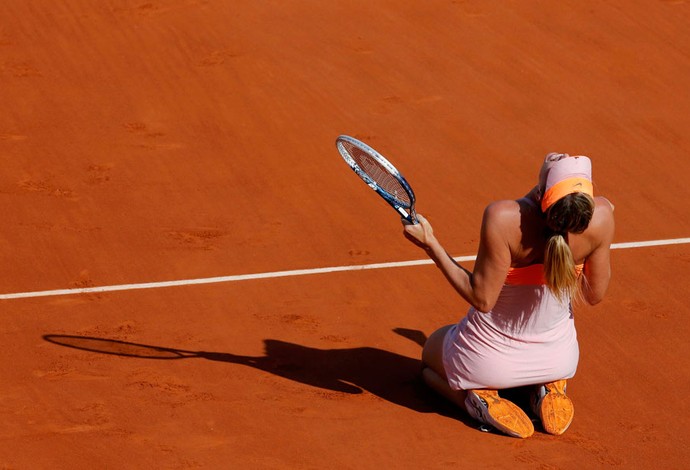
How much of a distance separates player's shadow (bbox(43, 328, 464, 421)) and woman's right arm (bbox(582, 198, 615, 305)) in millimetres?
1119

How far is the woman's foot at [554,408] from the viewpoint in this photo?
6.22 meters

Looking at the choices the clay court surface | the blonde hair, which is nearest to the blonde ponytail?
the blonde hair

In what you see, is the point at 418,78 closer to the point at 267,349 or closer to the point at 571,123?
the point at 571,123

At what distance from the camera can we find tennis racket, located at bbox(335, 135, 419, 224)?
232 inches

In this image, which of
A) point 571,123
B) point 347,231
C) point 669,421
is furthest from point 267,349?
point 571,123

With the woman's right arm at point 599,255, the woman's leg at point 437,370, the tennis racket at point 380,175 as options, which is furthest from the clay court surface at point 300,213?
the tennis racket at point 380,175

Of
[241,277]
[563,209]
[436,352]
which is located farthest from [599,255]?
[241,277]

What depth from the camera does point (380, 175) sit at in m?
6.33

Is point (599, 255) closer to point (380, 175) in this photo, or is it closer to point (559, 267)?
point (559, 267)

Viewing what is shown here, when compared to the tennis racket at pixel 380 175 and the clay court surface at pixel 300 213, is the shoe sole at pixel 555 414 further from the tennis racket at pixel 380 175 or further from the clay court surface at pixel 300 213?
the tennis racket at pixel 380 175

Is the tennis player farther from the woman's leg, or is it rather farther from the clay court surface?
the clay court surface

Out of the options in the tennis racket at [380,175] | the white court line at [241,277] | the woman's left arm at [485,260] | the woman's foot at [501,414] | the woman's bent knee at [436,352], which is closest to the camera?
the woman's left arm at [485,260]

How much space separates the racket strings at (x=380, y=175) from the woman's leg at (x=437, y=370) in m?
0.86

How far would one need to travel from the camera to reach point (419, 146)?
10.1 m
